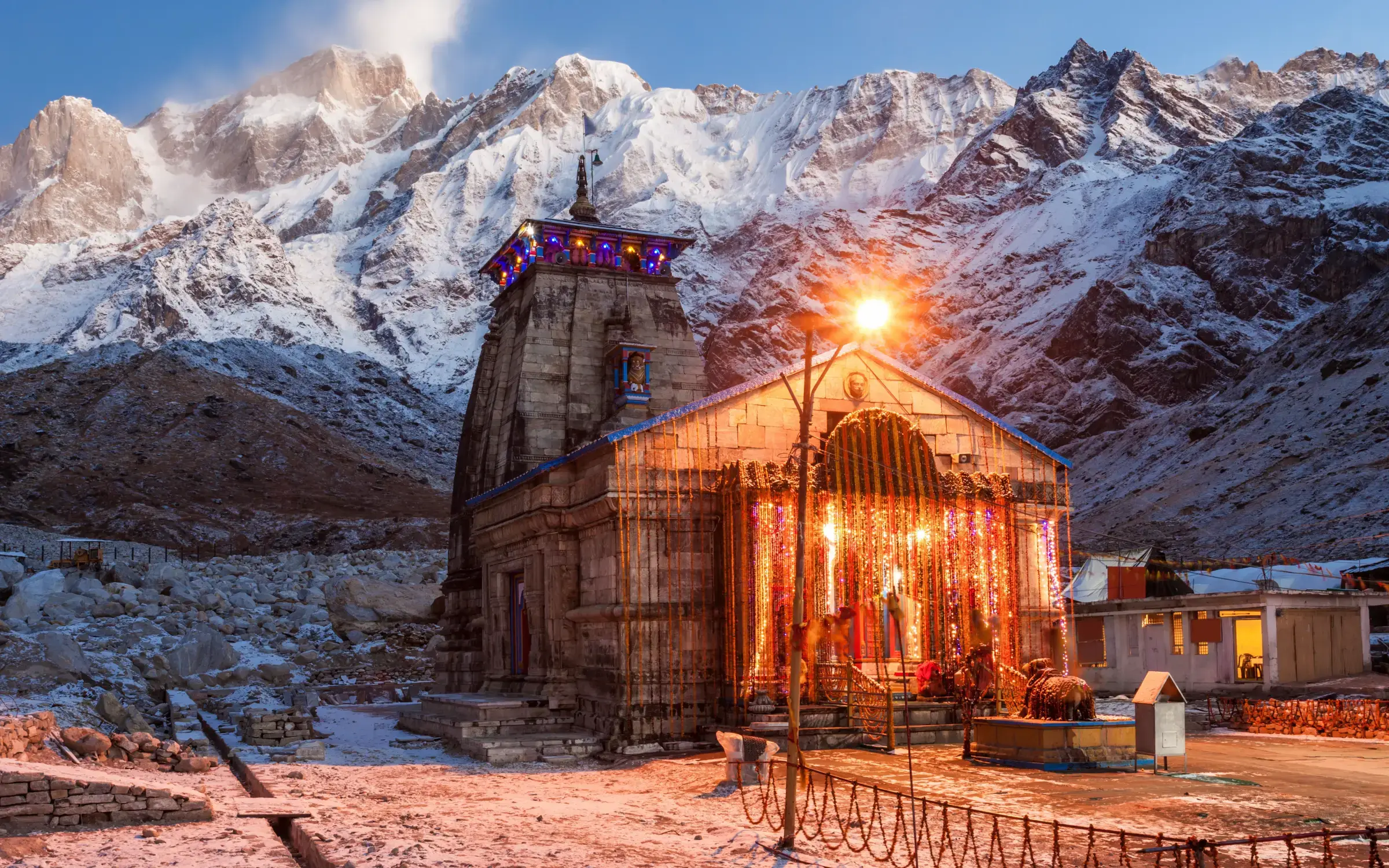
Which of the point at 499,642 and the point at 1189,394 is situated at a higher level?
the point at 1189,394

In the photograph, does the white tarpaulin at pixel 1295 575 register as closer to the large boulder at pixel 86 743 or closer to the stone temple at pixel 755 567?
the stone temple at pixel 755 567

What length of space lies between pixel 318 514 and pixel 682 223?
4211 inches

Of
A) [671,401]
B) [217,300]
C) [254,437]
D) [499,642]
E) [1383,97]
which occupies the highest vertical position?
[1383,97]

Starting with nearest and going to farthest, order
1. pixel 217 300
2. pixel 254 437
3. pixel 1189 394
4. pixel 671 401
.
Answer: pixel 671 401, pixel 254 437, pixel 1189 394, pixel 217 300

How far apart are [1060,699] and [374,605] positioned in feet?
97.5

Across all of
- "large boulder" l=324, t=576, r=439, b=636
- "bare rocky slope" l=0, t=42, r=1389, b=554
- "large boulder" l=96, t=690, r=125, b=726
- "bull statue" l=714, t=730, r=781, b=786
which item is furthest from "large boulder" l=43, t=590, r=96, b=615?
"bare rocky slope" l=0, t=42, r=1389, b=554

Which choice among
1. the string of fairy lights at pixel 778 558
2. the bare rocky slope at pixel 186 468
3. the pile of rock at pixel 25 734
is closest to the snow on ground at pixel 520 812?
the string of fairy lights at pixel 778 558

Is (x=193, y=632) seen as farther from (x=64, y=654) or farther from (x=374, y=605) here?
(x=374, y=605)

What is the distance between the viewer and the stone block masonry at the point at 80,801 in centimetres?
1334

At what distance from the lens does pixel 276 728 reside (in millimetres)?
22266

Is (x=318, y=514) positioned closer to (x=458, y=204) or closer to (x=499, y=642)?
(x=499, y=642)

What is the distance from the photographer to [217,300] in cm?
13850

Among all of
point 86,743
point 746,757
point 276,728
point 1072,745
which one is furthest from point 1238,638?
point 86,743

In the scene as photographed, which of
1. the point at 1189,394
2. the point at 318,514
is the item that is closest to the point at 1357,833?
the point at 318,514
